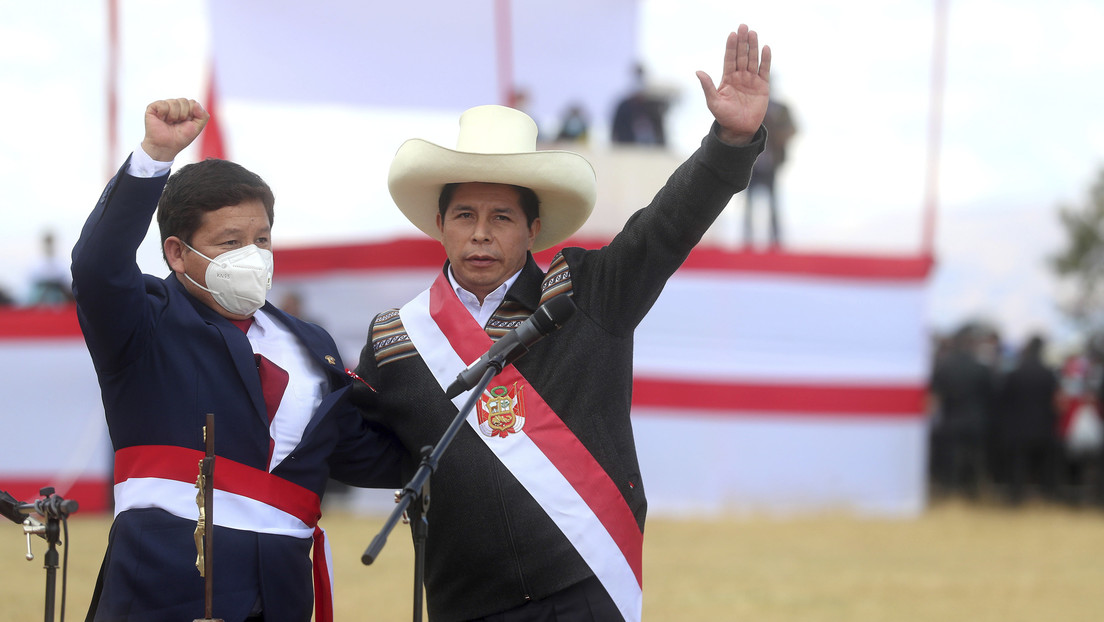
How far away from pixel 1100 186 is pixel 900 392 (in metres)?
22.9

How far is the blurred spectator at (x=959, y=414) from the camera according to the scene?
12109 mm

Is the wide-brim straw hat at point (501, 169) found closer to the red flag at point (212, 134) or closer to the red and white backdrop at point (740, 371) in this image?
the red and white backdrop at point (740, 371)

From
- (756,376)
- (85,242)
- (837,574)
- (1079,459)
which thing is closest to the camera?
(85,242)

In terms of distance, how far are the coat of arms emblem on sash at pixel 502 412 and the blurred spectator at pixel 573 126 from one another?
344 inches

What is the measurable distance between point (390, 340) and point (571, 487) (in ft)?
2.07

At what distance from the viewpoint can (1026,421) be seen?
11.9m

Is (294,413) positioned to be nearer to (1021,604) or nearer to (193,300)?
(193,300)

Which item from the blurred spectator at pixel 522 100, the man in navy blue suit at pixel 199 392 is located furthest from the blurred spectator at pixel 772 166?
the man in navy blue suit at pixel 199 392

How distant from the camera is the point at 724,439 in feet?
36.2

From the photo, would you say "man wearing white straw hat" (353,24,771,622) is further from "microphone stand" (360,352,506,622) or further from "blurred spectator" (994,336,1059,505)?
"blurred spectator" (994,336,1059,505)

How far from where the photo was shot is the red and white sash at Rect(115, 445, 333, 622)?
2.59m

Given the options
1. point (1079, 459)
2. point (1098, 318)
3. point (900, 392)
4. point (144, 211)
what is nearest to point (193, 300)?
point (144, 211)

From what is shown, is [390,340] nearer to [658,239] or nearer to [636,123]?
[658,239]

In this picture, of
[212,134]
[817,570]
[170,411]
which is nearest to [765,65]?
[170,411]
